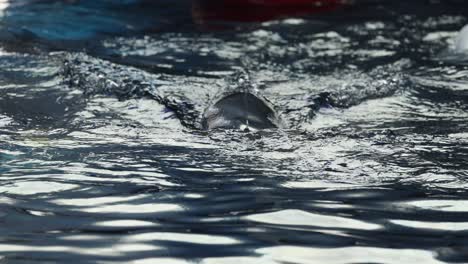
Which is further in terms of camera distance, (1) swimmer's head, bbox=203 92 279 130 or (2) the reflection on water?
(1) swimmer's head, bbox=203 92 279 130

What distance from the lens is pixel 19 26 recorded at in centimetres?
716

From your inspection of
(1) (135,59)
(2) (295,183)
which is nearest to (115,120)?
(2) (295,183)

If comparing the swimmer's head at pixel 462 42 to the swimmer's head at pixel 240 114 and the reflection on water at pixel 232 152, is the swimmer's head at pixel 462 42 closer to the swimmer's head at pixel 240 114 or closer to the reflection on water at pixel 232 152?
the reflection on water at pixel 232 152

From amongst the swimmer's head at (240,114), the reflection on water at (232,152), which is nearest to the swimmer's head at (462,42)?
the reflection on water at (232,152)

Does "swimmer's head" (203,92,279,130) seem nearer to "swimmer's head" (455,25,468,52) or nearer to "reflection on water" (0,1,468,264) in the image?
"reflection on water" (0,1,468,264)

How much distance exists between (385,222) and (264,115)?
155 centimetres

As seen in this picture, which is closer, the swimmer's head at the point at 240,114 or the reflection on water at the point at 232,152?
the reflection on water at the point at 232,152

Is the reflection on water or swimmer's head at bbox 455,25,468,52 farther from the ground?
swimmer's head at bbox 455,25,468,52

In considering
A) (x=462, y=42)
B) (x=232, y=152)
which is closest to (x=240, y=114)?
(x=232, y=152)

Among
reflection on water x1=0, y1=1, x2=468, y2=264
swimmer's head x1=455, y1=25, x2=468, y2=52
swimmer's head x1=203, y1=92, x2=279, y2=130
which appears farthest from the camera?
swimmer's head x1=455, y1=25, x2=468, y2=52

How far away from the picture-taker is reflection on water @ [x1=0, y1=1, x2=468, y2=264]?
2.38m

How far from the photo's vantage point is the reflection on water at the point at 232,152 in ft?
7.82

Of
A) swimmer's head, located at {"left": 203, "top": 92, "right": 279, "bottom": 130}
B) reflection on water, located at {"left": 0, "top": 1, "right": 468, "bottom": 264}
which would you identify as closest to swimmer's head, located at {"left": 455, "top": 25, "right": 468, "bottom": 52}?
reflection on water, located at {"left": 0, "top": 1, "right": 468, "bottom": 264}

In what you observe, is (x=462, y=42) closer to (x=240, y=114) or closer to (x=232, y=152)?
(x=240, y=114)
